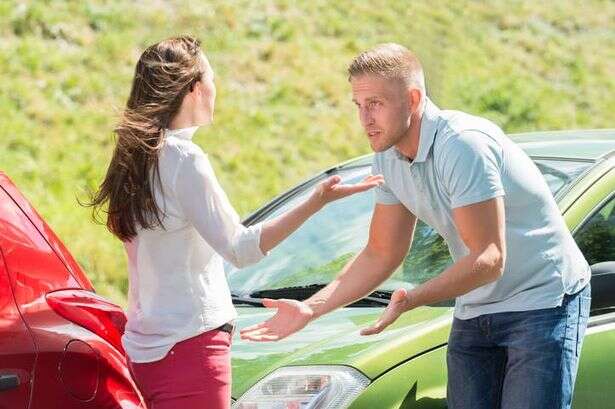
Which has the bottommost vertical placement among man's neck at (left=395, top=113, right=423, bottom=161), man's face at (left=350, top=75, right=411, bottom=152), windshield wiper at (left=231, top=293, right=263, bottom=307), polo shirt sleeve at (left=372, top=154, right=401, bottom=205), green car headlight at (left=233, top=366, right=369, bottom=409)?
green car headlight at (left=233, top=366, right=369, bottom=409)

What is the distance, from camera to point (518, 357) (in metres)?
3.98

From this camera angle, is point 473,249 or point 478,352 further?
point 478,352

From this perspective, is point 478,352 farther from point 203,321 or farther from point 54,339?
point 54,339

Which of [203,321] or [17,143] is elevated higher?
[17,143]

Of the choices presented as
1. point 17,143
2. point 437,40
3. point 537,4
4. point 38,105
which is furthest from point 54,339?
point 537,4

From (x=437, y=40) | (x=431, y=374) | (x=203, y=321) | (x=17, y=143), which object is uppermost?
(x=437, y=40)

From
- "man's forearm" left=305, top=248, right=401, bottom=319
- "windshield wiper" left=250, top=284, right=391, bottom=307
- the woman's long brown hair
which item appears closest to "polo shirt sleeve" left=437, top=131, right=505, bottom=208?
"man's forearm" left=305, top=248, right=401, bottom=319

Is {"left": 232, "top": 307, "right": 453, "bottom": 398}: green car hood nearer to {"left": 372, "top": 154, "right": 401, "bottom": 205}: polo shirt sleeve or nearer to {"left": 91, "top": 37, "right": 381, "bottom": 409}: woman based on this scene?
{"left": 372, "top": 154, "right": 401, "bottom": 205}: polo shirt sleeve

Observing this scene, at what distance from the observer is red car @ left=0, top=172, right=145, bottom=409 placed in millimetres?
3768

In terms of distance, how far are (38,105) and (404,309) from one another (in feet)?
30.8

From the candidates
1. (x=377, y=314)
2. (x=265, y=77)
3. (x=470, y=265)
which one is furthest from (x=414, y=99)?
(x=265, y=77)

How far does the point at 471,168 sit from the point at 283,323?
66 centimetres

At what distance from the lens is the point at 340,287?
13.9 ft

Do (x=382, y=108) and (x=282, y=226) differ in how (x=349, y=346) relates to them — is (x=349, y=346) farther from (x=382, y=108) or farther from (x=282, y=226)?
(x=382, y=108)
